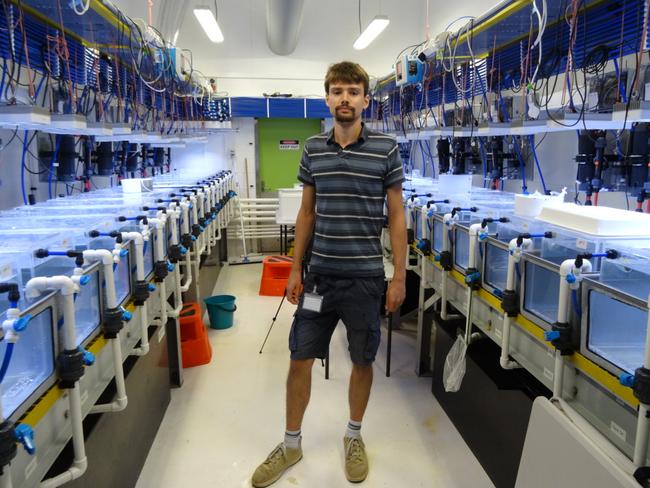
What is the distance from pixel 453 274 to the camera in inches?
101

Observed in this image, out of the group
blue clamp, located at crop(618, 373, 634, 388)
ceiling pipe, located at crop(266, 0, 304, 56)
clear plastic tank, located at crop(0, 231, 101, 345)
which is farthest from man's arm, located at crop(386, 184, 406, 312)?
ceiling pipe, located at crop(266, 0, 304, 56)

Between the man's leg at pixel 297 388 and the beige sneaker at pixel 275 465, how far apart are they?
0.44 ft

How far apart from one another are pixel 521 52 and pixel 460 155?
122cm

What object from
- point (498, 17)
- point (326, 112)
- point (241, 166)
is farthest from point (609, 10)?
point (241, 166)

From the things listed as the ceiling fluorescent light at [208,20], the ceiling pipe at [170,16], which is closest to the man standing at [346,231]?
the ceiling fluorescent light at [208,20]

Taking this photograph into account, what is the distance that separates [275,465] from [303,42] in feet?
A: 21.1

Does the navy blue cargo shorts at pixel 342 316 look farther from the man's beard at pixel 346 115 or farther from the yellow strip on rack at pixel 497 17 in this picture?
the yellow strip on rack at pixel 497 17

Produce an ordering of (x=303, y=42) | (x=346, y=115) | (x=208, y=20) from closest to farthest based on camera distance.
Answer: (x=346, y=115) → (x=208, y=20) → (x=303, y=42)

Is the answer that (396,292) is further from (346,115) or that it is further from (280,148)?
(280,148)

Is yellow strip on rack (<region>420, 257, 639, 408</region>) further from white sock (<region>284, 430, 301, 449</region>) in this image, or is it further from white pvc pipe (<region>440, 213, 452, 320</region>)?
white sock (<region>284, 430, 301, 449</region>)

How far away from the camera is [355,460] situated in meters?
2.21

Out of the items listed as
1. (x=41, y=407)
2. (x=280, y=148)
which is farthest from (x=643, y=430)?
(x=280, y=148)

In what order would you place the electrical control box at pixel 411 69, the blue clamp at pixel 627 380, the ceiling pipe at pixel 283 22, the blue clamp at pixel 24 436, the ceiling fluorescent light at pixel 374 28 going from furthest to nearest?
the ceiling pipe at pixel 283 22 < the ceiling fluorescent light at pixel 374 28 < the electrical control box at pixel 411 69 < the blue clamp at pixel 627 380 < the blue clamp at pixel 24 436

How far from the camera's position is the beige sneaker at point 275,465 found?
2.13 meters
